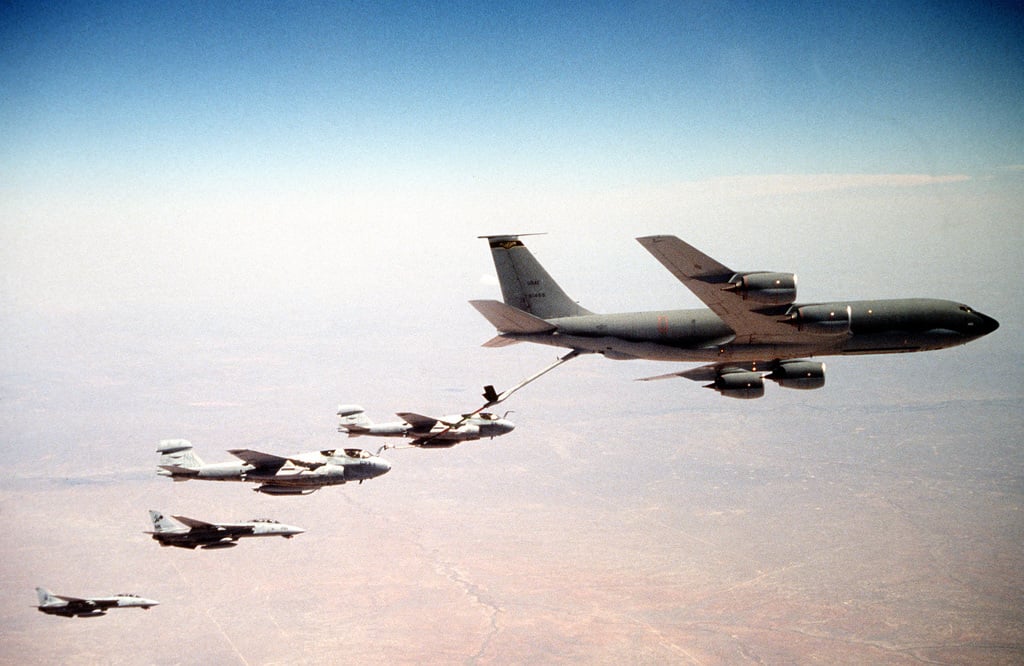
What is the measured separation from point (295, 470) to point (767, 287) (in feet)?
56.5

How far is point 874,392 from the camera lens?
136 meters

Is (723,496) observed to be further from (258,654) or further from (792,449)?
(258,654)

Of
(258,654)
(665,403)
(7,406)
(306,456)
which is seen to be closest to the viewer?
(306,456)

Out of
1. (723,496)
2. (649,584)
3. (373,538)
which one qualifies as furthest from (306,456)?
(723,496)

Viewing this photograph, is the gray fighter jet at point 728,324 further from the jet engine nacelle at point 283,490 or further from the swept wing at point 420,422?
the jet engine nacelle at point 283,490

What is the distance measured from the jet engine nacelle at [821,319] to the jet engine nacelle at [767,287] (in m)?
1.60

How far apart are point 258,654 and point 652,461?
2911 inches

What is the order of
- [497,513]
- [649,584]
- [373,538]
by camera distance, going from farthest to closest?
[497,513] < [373,538] < [649,584]

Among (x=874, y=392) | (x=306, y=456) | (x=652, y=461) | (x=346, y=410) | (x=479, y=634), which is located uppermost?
(x=346, y=410)

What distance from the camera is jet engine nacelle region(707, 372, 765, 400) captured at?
66.6ft

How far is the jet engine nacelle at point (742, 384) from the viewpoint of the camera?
2030cm

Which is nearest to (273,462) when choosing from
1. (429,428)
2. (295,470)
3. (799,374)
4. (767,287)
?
(295,470)

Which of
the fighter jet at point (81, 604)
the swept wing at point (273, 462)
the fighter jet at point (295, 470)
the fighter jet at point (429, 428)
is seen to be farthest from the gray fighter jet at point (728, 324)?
the fighter jet at point (81, 604)

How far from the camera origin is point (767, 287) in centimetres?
1653
